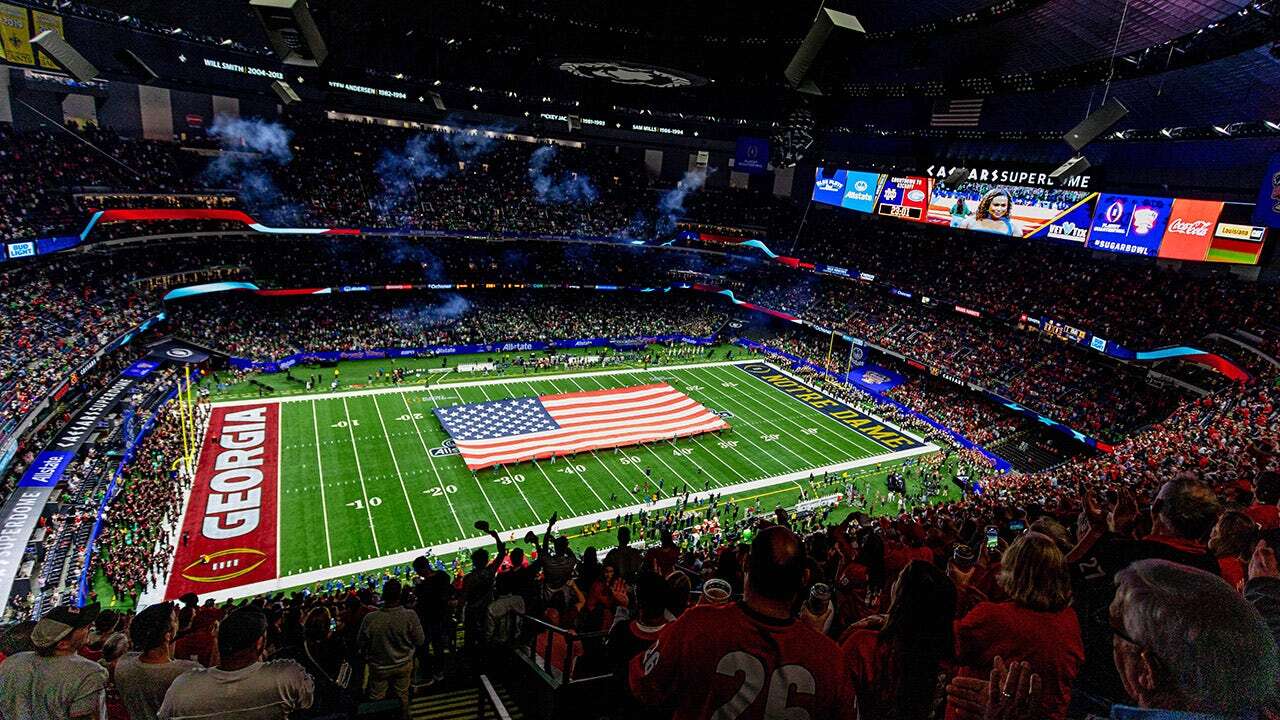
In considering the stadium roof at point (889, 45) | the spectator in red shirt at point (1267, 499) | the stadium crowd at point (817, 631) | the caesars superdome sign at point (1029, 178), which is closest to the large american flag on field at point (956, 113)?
the stadium roof at point (889, 45)

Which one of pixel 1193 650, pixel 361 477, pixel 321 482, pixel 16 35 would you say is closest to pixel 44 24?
pixel 16 35

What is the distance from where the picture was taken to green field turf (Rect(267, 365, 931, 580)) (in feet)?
89.3

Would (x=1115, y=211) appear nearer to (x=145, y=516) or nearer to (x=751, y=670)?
(x=751, y=670)

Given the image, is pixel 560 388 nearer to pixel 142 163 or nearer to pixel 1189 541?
pixel 142 163

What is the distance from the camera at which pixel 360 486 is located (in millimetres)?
30312

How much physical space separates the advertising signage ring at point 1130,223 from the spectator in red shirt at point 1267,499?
117 ft

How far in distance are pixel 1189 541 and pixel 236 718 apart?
269 inches

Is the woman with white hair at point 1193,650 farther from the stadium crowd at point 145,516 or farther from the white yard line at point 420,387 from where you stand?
the white yard line at point 420,387

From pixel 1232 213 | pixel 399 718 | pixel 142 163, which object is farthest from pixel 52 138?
pixel 1232 213

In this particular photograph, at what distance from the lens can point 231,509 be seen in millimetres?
27266

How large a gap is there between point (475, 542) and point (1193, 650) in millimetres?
27193

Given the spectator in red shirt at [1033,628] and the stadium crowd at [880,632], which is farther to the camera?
the spectator in red shirt at [1033,628]

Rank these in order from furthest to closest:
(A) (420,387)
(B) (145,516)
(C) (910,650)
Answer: (A) (420,387)
(B) (145,516)
(C) (910,650)

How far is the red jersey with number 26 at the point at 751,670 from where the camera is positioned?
2.93 m
